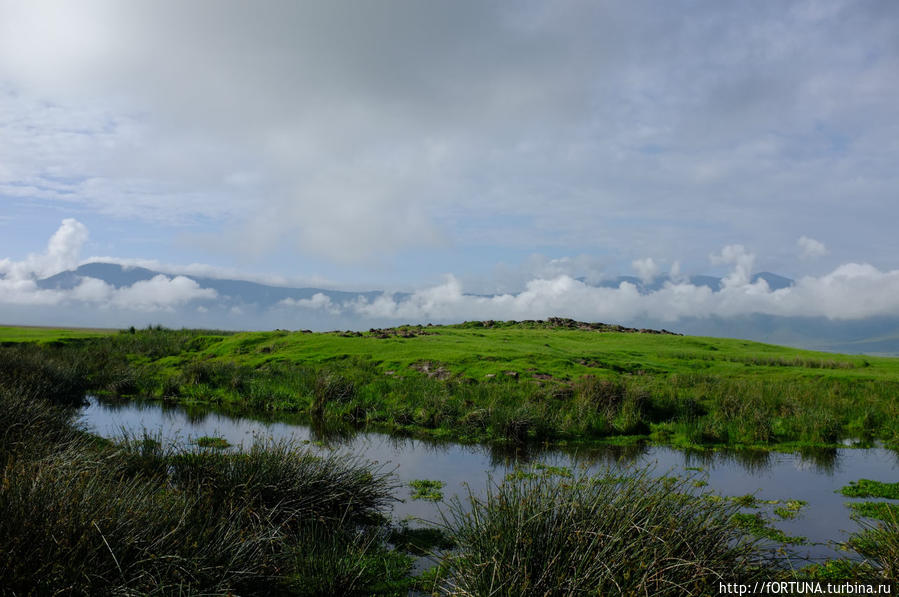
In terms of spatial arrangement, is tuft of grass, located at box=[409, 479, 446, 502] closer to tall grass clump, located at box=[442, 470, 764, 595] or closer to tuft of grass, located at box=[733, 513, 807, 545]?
tall grass clump, located at box=[442, 470, 764, 595]

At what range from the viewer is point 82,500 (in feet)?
20.6

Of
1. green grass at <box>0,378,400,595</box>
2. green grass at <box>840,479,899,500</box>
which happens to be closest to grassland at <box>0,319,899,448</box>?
green grass at <box>840,479,899,500</box>

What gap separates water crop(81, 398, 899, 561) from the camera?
11.0 m

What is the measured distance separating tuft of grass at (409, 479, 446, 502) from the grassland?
230 inches

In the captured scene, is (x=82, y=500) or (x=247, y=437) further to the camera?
(x=247, y=437)

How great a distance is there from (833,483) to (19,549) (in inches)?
638

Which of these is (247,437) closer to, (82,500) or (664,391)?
(82,500)

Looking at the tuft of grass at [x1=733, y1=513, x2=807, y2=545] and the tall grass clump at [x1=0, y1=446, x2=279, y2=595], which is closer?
the tall grass clump at [x1=0, y1=446, x2=279, y2=595]

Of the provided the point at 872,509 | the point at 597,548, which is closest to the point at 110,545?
the point at 597,548

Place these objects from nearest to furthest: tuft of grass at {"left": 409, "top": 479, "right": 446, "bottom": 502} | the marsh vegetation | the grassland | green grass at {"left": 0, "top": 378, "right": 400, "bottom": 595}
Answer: green grass at {"left": 0, "top": 378, "right": 400, "bottom": 595}, the marsh vegetation, tuft of grass at {"left": 409, "top": 479, "right": 446, "bottom": 502}, the grassland

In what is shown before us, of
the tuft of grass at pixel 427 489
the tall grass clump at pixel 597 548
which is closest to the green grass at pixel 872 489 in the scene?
the tall grass clump at pixel 597 548

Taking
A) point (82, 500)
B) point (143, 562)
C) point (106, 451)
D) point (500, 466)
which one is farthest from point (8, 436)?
point (500, 466)

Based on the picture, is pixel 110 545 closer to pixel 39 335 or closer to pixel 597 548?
pixel 597 548

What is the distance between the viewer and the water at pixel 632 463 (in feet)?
36.0
